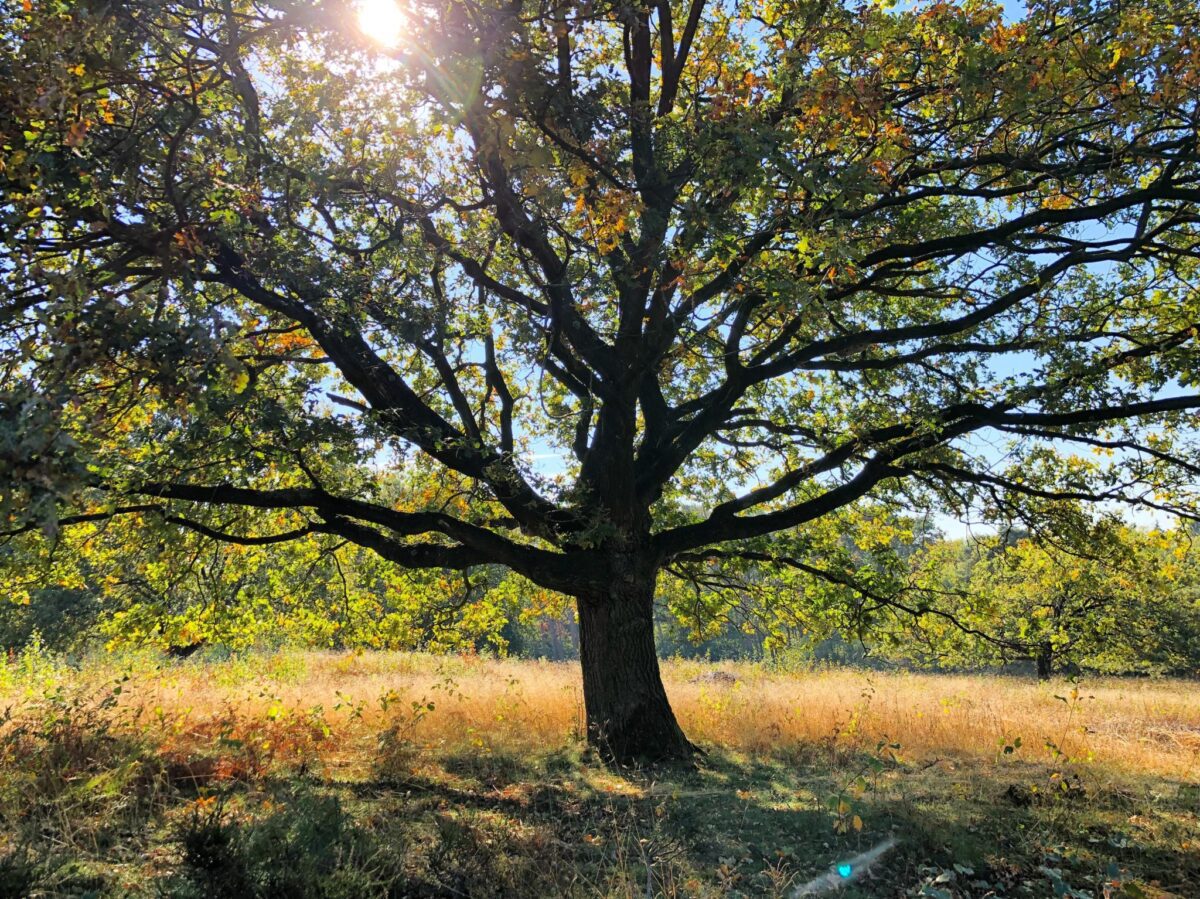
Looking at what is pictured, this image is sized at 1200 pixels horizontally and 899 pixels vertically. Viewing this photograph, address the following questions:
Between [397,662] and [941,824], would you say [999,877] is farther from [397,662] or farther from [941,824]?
[397,662]

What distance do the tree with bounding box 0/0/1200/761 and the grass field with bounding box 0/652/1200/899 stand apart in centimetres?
190

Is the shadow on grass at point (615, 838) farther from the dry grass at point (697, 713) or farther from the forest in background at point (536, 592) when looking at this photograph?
the forest in background at point (536, 592)

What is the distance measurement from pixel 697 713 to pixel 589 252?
24.3ft

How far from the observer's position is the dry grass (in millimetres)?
8102

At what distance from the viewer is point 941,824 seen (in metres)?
4.90

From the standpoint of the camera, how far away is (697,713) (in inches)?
405

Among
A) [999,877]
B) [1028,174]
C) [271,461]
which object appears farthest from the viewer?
[1028,174]

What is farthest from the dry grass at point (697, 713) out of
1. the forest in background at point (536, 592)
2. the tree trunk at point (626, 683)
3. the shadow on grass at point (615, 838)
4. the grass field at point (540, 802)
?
the shadow on grass at point (615, 838)

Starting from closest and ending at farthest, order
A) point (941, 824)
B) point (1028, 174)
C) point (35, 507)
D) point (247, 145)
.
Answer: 1. point (35, 507)
2. point (247, 145)
3. point (941, 824)
4. point (1028, 174)

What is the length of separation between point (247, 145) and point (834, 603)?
8.63m

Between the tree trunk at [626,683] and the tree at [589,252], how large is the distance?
4cm

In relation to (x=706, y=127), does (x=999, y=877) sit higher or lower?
lower

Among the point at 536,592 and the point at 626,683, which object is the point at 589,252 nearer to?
the point at 626,683

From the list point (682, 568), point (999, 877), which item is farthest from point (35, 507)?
point (682, 568)
